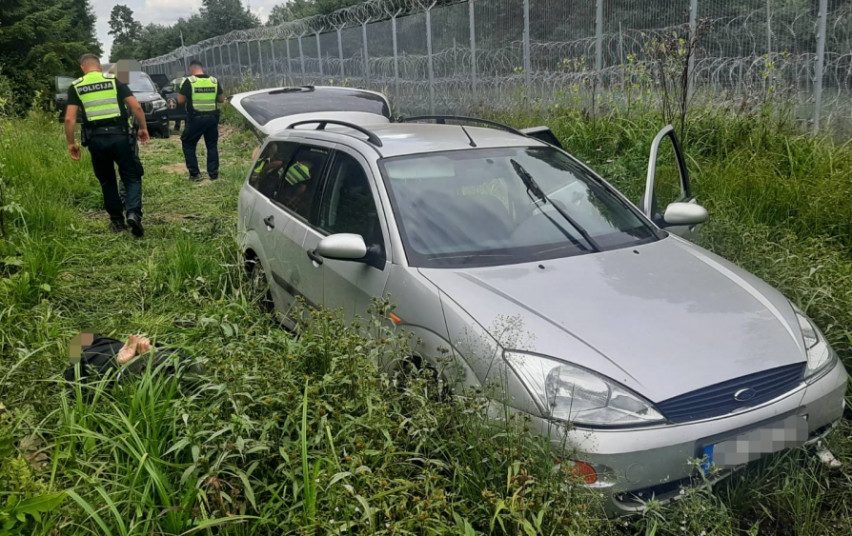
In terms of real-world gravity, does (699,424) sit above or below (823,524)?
above

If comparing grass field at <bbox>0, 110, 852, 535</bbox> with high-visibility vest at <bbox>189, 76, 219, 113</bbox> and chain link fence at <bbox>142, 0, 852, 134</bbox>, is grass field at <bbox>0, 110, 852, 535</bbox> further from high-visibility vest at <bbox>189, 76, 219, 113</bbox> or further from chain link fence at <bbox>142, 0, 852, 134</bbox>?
high-visibility vest at <bbox>189, 76, 219, 113</bbox>

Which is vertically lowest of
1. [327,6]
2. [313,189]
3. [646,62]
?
[313,189]

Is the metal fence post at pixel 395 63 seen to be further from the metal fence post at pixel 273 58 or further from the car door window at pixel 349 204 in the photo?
the car door window at pixel 349 204

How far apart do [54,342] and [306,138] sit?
6.12 ft

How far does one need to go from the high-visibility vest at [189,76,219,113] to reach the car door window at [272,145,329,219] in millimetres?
6355

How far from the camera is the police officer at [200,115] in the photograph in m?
10.4

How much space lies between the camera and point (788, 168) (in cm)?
605

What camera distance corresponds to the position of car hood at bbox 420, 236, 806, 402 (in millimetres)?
2623

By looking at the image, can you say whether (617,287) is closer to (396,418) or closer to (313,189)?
(396,418)

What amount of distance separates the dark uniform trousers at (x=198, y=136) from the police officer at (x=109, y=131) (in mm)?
3287

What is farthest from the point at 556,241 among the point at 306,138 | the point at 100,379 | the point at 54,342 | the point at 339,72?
the point at 339,72

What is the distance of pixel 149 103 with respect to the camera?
16250 millimetres

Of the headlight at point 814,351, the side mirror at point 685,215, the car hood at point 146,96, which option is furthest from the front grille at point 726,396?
the car hood at point 146,96

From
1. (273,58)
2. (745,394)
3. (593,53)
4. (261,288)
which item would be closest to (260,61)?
Answer: (273,58)
